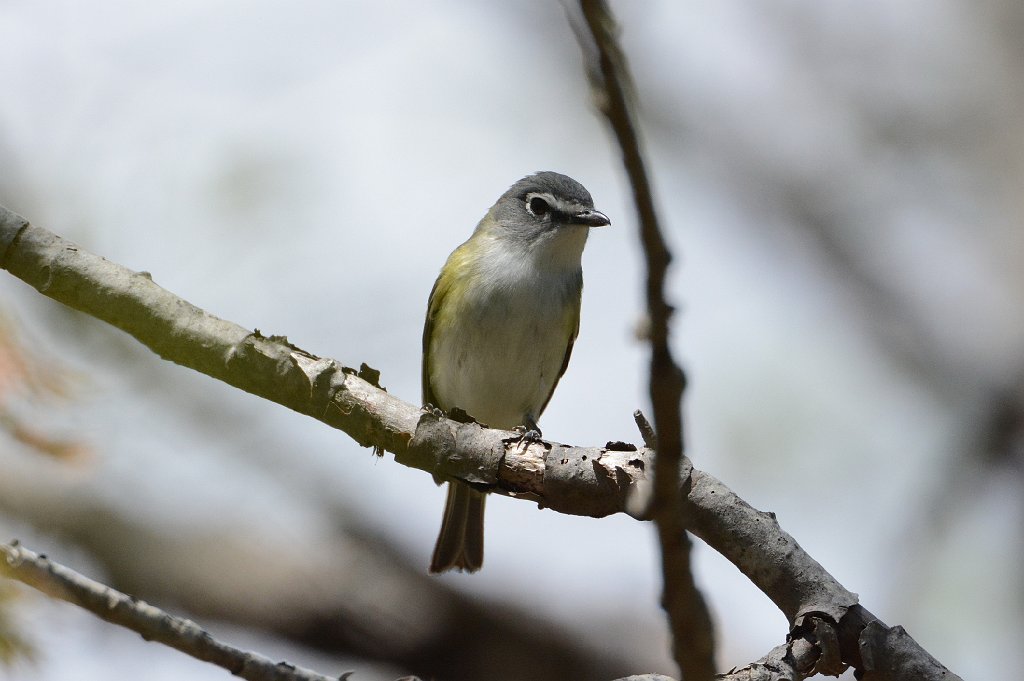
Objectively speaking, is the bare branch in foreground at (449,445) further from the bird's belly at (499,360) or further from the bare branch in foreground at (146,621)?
the bird's belly at (499,360)

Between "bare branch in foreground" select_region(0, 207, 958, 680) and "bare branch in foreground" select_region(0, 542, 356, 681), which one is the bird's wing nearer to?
"bare branch in foreground" select_region(0, 207, 958, 680)

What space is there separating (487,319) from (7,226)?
3.49 meters

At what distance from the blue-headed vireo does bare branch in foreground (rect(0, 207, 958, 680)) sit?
246 cm

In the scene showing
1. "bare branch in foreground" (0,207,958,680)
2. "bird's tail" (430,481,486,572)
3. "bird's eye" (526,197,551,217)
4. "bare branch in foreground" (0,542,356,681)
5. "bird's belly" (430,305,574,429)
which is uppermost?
"bird's eye" (526,197,551,217)


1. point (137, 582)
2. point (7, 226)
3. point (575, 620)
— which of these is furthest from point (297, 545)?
point (7, 226)

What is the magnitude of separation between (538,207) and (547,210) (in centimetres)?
10

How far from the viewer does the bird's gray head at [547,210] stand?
7.12 m

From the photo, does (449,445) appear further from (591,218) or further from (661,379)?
(591,218)

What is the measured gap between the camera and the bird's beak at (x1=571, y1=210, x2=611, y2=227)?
6.89m

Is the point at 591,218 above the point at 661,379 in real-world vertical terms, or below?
above

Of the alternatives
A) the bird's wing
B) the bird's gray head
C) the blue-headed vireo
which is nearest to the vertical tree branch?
the blue-headed vireo

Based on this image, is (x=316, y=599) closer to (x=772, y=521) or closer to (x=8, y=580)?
(x=772, y=521)

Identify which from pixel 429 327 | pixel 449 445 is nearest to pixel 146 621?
pixel 449 445

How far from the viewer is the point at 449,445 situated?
4.11 meters
